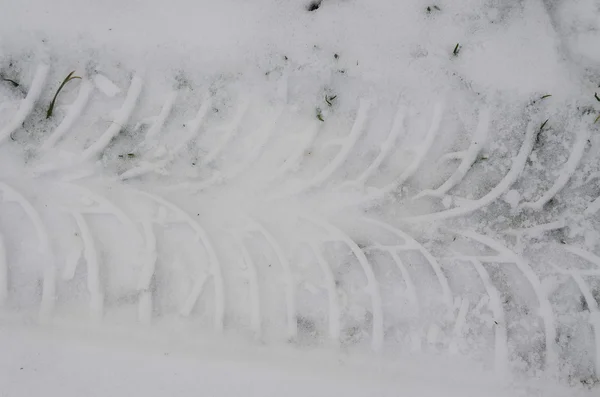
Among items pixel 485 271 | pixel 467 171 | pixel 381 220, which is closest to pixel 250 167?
pixel 381 220

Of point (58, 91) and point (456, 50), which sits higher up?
point (456, 50)

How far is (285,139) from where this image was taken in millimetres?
1510

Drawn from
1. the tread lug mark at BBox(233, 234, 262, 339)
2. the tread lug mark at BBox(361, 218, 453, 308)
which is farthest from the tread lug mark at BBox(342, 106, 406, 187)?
the tread lug mark at BBox(233, 234, 262, 339)

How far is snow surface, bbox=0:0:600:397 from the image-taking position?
1433 mm

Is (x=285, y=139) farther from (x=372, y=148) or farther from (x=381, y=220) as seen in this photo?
(x=381, y=220)

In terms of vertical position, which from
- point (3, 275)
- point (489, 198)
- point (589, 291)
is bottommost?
point (3, 275)

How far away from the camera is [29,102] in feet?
4.87

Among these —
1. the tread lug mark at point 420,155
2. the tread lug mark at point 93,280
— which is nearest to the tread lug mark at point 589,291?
the tread lug mark at point 420,155

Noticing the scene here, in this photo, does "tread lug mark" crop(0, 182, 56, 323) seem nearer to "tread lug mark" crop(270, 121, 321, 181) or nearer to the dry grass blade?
the dry grass blade

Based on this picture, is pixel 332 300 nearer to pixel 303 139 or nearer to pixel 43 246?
pixel 303 139

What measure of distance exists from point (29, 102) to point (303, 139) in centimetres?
82

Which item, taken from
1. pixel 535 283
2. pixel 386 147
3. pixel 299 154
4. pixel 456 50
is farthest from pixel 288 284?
pixel 456 50

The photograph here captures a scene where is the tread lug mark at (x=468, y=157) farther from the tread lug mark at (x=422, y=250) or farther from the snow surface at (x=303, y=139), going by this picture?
the tread lug mark at (x=422, y=250)

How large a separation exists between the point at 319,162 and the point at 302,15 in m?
0.46
